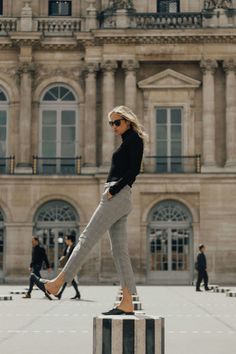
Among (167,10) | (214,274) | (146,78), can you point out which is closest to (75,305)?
(214,274)

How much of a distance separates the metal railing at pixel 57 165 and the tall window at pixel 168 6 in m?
9.14

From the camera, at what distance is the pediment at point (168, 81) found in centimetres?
4069

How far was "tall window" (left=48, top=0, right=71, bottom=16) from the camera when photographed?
42.5 meters

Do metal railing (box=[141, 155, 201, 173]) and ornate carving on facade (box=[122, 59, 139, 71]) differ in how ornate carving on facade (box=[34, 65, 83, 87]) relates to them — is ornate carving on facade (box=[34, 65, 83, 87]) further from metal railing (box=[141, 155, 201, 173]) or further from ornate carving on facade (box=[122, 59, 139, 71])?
metal railing (box=[141, 155, 201, 173])

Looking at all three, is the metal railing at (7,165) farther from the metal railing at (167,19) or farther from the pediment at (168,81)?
the metal railing at (167,19)

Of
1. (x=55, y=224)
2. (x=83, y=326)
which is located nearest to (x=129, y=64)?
(x=55, y=224)

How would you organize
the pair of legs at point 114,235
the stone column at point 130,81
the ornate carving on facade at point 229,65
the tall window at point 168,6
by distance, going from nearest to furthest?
the pair of legs at point 114,235, the ornate carving on facade at point 229,65, the stone column at point 130,81, the tall window at point 168,6

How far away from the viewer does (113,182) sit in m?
7.83

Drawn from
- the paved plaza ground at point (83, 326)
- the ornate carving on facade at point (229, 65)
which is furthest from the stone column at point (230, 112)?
the paved plaza ground at point (83, 326)

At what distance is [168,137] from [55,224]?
724 centimetres

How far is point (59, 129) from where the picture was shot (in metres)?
41.1

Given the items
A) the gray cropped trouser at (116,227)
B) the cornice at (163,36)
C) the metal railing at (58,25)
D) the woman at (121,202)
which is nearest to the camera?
the gray cropped trouser at (116,227)

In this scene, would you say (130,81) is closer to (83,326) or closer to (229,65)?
(229,65)

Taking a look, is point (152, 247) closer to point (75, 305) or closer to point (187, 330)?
point (75, 305)
